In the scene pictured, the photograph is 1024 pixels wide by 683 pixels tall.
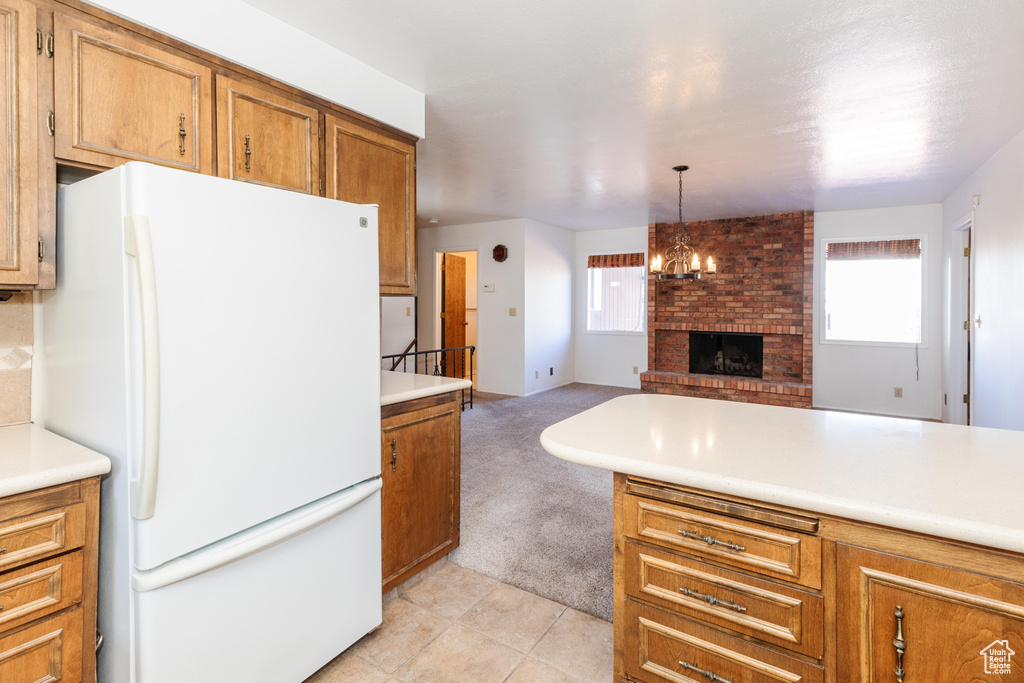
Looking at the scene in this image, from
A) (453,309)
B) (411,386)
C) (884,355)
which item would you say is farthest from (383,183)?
(884,355)

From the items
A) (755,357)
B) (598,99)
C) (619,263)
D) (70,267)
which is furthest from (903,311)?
(70,267)

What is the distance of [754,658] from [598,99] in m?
2.60

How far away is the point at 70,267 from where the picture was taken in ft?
5.15

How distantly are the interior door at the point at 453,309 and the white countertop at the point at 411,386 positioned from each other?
4.68 m

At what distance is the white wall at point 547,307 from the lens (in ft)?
22.8

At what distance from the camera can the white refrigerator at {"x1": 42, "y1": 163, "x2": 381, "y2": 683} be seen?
1.35 meters

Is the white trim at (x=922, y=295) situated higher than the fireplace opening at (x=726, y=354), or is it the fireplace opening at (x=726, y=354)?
the white trim at (x=922, y=295)

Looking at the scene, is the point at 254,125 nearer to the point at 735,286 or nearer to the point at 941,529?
the point at 941,529

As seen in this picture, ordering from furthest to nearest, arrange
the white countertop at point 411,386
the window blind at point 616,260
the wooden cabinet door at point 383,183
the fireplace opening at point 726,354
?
the window blind at point 616,260, the fireplace opening at point 726,354, the wooden cabinet door at point 383,183, the white countertop at point 411,386

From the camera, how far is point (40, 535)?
1297 mm

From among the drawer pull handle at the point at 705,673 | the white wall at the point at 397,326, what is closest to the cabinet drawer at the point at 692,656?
the drawer pull handle at the point at 705,673

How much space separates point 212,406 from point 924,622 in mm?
1760

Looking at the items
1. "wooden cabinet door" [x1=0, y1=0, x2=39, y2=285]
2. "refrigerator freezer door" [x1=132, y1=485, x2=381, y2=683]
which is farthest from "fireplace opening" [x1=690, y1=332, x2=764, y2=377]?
"wooden cabinet door" [x1=0, y1=0, x2=39, y2=285]

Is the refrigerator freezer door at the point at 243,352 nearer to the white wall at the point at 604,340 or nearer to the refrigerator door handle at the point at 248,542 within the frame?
the refrigerator door handle at the point at 248,542
